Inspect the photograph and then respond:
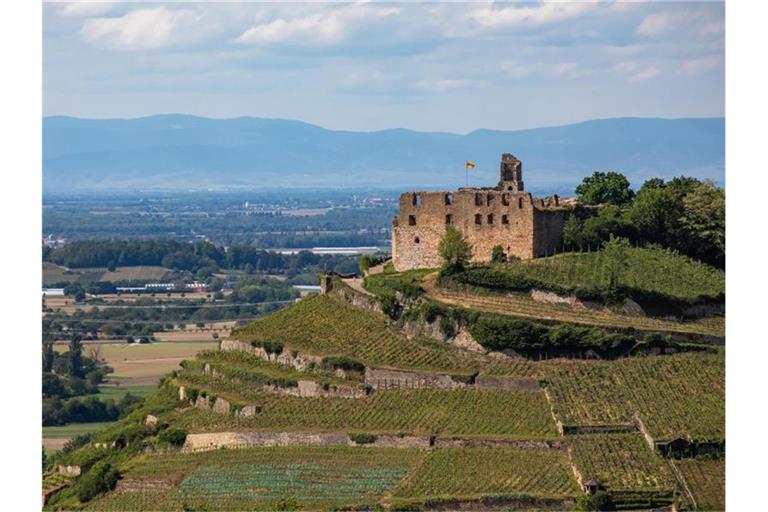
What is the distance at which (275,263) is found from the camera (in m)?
152

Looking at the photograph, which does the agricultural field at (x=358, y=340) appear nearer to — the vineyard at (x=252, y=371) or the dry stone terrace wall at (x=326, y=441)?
the vineyard at (x=252, y=371)

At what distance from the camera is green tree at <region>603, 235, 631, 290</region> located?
2067 inches

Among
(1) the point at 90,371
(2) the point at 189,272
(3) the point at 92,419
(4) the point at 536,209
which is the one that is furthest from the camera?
(2) the point at 189,272

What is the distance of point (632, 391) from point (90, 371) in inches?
1694

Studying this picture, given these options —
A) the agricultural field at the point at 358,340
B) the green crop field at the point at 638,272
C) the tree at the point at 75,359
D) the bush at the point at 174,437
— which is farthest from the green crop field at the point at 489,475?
the tree at the point at 75,359

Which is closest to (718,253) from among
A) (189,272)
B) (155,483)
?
(155,483)

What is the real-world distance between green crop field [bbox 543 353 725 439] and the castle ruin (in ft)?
19.6

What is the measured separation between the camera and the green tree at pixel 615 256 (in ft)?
172

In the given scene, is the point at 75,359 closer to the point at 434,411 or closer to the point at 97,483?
the point at 97,483

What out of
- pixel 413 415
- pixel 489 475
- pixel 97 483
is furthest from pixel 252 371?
pixel 489 475

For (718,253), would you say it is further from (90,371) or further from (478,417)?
(90,371)

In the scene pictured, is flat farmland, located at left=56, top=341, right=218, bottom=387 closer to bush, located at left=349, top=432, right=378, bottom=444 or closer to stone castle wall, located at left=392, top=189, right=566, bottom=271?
stone castle wall, located at left=392, top=189, right=566, bottom=271

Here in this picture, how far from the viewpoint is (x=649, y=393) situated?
4738 cm

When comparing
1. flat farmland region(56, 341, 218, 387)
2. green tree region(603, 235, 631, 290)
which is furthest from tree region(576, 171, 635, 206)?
flat farmland region(56, 341, 218, 387)
